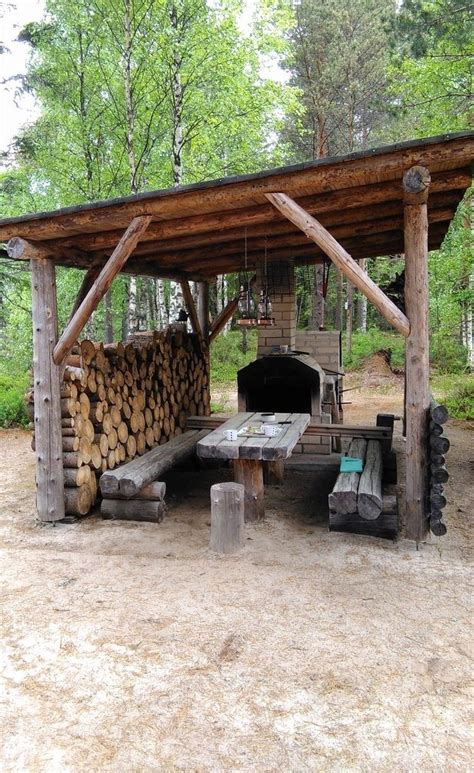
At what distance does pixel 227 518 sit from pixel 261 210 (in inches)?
109

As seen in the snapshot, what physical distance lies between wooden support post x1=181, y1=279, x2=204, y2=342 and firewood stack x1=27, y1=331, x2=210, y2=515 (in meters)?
0.48

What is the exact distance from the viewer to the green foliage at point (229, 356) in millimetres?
15969

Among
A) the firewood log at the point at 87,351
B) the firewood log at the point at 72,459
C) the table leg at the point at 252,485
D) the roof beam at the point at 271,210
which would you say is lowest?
the table leg at the point at 252,485

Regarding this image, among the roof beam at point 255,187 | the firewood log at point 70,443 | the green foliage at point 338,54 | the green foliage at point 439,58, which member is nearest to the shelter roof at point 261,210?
the roof beam at point 255,187

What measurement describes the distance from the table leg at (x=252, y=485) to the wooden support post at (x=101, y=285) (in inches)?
77.3

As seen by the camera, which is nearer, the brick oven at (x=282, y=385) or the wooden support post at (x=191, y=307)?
the brick oven at (x=282, y=385)

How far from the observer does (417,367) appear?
4.62 m

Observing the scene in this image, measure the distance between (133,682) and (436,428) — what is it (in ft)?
9.70

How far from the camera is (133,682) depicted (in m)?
2.85

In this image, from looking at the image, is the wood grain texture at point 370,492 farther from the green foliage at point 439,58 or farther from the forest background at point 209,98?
the green foliage at point 439,58

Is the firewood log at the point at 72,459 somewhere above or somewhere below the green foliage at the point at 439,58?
below

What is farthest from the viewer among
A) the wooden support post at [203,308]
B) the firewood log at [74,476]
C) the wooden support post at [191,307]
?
the wooden support post at [203,308]

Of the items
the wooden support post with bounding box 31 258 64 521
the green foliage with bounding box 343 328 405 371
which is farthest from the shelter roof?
the green foliage with bounding box 343 328 405 371

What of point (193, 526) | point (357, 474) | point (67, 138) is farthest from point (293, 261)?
point (67, 138)
